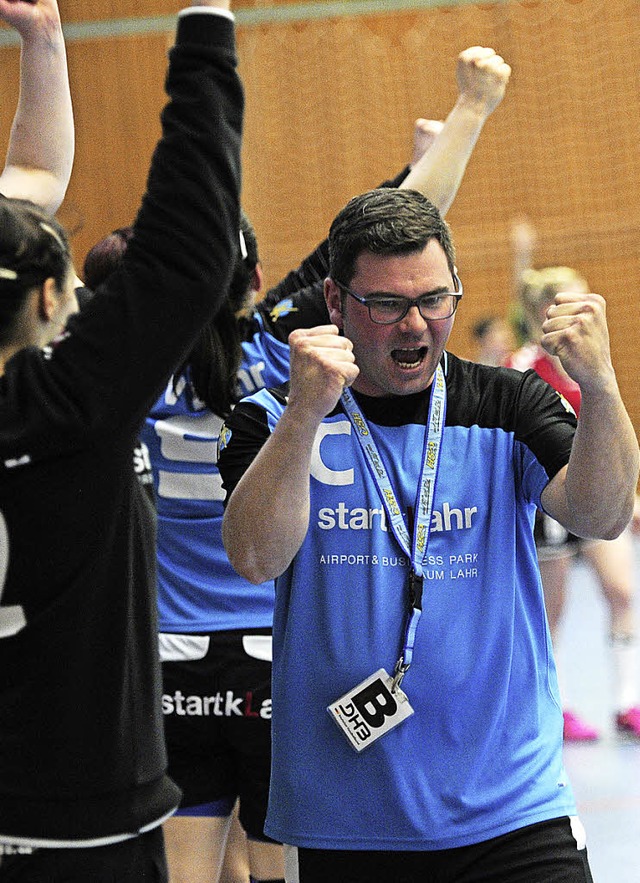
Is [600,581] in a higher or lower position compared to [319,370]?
lower

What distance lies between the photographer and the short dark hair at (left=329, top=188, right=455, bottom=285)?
2232 mm

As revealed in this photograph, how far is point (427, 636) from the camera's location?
2.18m

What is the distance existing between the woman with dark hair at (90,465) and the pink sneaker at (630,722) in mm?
4185

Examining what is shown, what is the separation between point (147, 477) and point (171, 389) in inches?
47.7

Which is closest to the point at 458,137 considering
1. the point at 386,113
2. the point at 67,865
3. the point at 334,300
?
the point at 334,300

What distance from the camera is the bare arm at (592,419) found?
2.05m

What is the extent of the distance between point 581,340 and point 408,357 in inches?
12.3

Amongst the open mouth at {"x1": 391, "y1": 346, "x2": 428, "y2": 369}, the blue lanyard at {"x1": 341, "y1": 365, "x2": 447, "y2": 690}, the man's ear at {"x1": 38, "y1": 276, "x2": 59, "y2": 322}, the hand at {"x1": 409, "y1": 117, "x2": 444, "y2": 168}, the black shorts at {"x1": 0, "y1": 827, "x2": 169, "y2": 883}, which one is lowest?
the black shorts at {"x1": 0, "y1": 827, "x2": 169, "y2": 883}

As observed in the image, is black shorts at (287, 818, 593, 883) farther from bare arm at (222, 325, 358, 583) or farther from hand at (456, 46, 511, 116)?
hand at (456, 46, 511, 116)

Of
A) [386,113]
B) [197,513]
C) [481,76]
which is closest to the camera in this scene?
[481,76]

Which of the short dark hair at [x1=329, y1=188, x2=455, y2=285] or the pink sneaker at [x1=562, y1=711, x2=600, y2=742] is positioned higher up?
the short dark hair at [x1=329, y1=188, x2=455, y2=285]

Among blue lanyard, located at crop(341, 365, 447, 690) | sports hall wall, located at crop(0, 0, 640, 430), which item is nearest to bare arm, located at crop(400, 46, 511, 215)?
blue lanyard, located at crop(341, 365, 447, 690)

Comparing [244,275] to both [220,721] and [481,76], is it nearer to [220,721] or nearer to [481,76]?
[481,76]

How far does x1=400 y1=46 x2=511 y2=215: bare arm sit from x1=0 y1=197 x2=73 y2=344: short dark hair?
139cm
